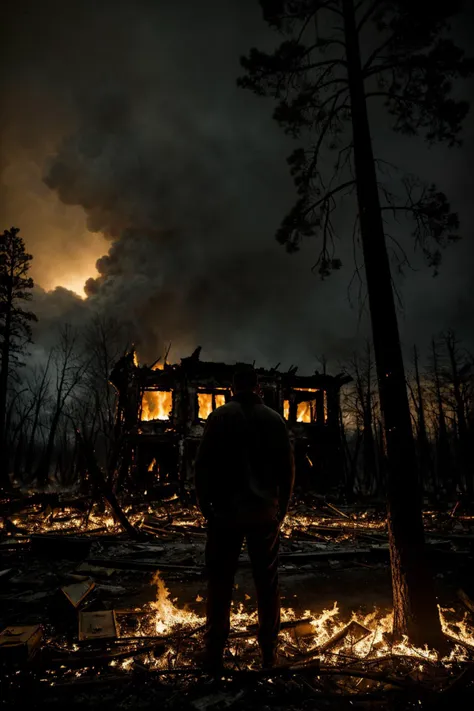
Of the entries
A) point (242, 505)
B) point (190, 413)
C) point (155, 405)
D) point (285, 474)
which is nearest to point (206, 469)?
point (242, 505)

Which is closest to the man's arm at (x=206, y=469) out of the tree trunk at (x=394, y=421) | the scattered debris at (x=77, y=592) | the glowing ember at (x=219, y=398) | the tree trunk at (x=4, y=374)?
the tree trunk at (x=394, y=421)

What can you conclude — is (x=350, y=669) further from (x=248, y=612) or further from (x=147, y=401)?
(x=147, y=401)

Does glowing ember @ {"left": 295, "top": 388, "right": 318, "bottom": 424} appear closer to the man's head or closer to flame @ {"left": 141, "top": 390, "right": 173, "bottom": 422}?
flame @ {"left": 141, "top": 390, "right": 173, "bottom": 422}

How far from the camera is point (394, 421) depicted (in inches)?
167

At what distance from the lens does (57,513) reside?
44.6 feet

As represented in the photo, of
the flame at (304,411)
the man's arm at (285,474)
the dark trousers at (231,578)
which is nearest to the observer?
the dark trousers at (231,578)

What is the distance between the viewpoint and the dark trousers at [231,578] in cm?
302

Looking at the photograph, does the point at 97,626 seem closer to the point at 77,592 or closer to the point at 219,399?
the point at 77,592

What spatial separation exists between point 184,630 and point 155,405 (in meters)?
21.7

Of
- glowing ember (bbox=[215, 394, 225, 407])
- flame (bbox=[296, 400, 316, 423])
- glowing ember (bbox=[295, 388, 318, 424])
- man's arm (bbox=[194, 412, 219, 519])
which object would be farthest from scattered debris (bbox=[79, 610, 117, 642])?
flame (bbox=[296, 400, 316, 423])

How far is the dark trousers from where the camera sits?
3.02 metres

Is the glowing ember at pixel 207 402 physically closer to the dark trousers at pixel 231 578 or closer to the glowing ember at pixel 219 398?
the glowing ember at pixel 219 398

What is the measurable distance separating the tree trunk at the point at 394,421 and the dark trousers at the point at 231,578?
1.72 metres

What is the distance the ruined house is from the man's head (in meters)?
17.8
